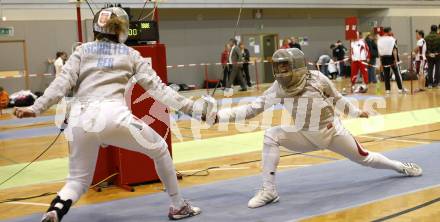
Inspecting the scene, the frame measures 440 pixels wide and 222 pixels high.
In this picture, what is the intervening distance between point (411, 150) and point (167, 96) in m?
3.48

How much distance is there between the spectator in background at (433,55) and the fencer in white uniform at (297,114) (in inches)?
420

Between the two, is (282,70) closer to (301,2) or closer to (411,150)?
(411,150)

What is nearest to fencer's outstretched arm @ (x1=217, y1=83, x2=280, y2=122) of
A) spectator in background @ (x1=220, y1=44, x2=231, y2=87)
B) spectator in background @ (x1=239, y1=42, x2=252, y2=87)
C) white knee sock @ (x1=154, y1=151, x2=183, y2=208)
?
white knee sock @ (x1=154, y1=151, x2=183, y2=208)

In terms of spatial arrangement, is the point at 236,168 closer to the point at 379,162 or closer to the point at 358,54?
the point at 379,162

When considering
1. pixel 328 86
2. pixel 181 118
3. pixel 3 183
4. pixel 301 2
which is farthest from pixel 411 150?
pixel 301 2

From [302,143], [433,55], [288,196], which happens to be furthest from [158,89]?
[433,55]

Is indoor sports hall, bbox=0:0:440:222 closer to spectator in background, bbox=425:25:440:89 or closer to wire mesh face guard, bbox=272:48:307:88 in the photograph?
wire mesh face guard, bbox=272:48:307:88

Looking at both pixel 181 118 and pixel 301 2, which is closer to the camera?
pixel 181 118

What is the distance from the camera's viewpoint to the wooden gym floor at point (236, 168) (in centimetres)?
388

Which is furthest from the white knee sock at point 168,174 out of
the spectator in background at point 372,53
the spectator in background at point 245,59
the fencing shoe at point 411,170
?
the spectator in background at point 245,59

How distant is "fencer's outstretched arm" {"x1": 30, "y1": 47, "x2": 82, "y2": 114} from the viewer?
11.5 feet

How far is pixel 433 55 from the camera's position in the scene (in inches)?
559

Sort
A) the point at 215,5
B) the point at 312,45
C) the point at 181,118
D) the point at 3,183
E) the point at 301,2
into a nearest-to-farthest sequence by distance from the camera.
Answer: the point at 3,183 → the point at 181,118 → the point at 215,5 → the point at 301,2 → the point at 312,45

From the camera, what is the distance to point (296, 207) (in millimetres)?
4113
